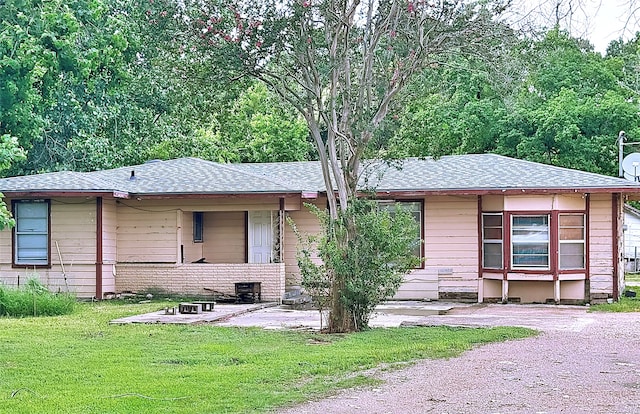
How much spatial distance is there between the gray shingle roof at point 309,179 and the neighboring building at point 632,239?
14.6 m

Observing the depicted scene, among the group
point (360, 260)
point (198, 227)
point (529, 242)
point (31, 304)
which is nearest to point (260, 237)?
point (198, 227)

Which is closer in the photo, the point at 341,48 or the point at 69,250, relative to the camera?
the point at 341,48

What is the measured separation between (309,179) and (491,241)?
4797 millimetres

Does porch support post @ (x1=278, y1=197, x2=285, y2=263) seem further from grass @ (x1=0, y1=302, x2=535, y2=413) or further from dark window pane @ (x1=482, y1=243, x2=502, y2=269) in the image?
grass @ (x1=0, y1=302, x2=535, y2=413)

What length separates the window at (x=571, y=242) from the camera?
18.9 metres

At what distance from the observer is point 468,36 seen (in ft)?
45.5

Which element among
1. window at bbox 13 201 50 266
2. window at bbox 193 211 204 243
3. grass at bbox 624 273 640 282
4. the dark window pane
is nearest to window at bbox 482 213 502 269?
the dark window pane

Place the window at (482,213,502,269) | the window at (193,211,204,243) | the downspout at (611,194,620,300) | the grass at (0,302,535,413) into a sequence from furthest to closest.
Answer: the window at (193,211,204,243) → the window at (482,213,502,269) → the downspout at (611,194,620,300) → the grass at (0,302,535,413)

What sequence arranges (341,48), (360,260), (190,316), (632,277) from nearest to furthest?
(360,260)
(341,48)
(190,316)
(632,277)

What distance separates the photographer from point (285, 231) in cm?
2077

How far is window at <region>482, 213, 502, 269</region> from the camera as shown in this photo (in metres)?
19.4

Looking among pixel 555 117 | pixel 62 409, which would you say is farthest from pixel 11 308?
pixel 555 117

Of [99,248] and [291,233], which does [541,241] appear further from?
[99,248]

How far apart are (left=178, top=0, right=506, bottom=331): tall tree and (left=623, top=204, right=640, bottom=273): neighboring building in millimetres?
22708
